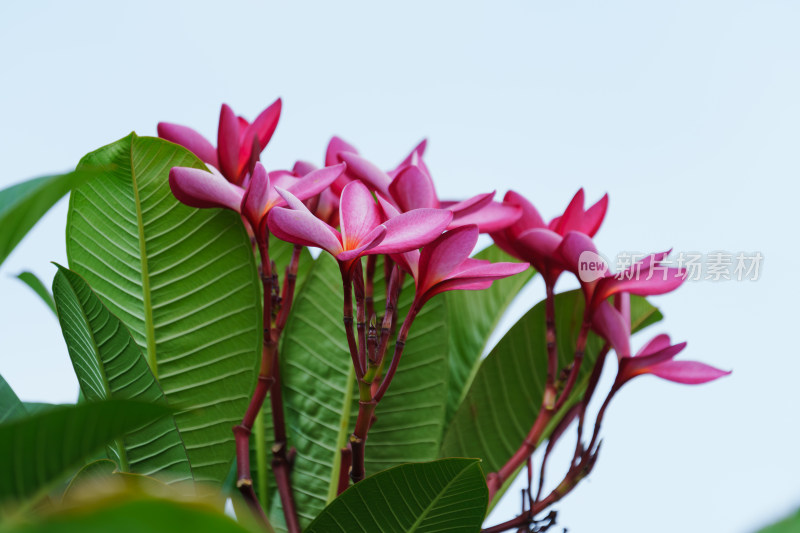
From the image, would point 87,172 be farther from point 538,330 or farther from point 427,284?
point 538,330

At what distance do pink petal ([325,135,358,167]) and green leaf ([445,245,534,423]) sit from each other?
0.20 m

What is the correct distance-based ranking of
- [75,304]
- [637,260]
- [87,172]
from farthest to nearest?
1. [637,260]
2. [75,304]
3. [87,172]

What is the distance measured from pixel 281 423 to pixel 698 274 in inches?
15.1

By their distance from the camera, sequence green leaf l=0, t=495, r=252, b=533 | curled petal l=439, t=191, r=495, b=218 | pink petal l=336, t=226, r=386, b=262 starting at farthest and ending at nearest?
curled petal l=439, t=191, r=495, b=218, pink petal l=336, t=226, r=386, b=262, green leaf l=0, t=495, r=252, b=533

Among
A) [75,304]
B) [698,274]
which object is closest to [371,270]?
[75,304]

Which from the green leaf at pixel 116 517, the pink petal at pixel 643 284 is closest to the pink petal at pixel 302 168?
the pink petal at pixel 643 284

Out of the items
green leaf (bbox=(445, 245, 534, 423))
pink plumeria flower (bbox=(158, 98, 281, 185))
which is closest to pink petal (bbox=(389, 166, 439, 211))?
pink plumeria flower (bbox=(158, 98, 281, 185))

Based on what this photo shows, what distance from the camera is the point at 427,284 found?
384 mm

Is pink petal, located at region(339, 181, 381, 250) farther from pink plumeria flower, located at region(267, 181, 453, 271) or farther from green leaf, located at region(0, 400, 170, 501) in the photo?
green leaf, located at region(0, 400, 170, 501)

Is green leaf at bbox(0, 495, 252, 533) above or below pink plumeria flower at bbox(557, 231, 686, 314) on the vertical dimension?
below

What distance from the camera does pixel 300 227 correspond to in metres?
0.34

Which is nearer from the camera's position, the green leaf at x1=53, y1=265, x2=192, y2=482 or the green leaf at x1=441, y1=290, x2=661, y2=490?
the green leaf at x1=53, y1=265, x2=192, y2=482

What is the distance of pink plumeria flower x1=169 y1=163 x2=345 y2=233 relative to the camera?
1.31 feet

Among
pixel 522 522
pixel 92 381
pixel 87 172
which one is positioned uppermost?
pixel 87 172
